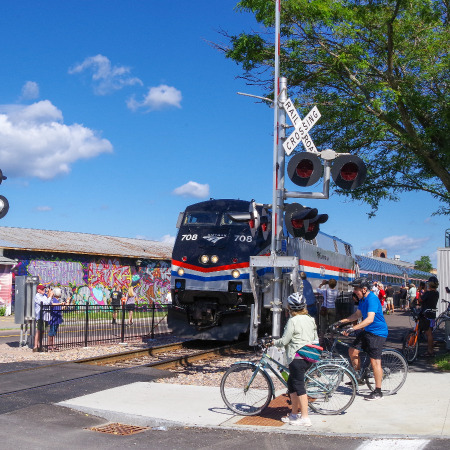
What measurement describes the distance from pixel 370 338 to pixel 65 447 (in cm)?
474

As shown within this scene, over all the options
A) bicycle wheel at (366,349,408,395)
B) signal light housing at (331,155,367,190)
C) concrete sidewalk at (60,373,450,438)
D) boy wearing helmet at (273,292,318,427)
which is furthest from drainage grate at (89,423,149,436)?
signal light housing at (331,155,367,190)

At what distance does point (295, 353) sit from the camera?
8.23 metres

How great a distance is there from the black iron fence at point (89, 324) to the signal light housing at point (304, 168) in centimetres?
870

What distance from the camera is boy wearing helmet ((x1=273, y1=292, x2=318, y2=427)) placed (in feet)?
26.5

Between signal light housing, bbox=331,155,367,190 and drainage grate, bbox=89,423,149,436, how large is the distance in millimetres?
4823

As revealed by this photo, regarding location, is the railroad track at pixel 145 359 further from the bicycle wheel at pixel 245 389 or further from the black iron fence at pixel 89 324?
the bicycle wheel at pixel 245 389

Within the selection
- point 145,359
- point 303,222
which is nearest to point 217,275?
point 145,359

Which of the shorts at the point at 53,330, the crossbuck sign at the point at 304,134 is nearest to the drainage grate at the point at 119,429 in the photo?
the crossbuck sign at the point at 304,134

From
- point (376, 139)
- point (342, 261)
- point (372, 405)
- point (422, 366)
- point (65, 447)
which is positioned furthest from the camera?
point (342, 261)

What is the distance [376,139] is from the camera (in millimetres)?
17406

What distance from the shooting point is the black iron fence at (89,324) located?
16719 millimetres

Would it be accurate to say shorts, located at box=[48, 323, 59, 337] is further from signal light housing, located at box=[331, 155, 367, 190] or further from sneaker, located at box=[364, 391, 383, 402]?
sneaker, located at box=[364, 391, 383, 402]

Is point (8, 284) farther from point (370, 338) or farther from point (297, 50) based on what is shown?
point (370, 338)

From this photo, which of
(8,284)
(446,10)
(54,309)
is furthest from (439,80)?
(8,284)
